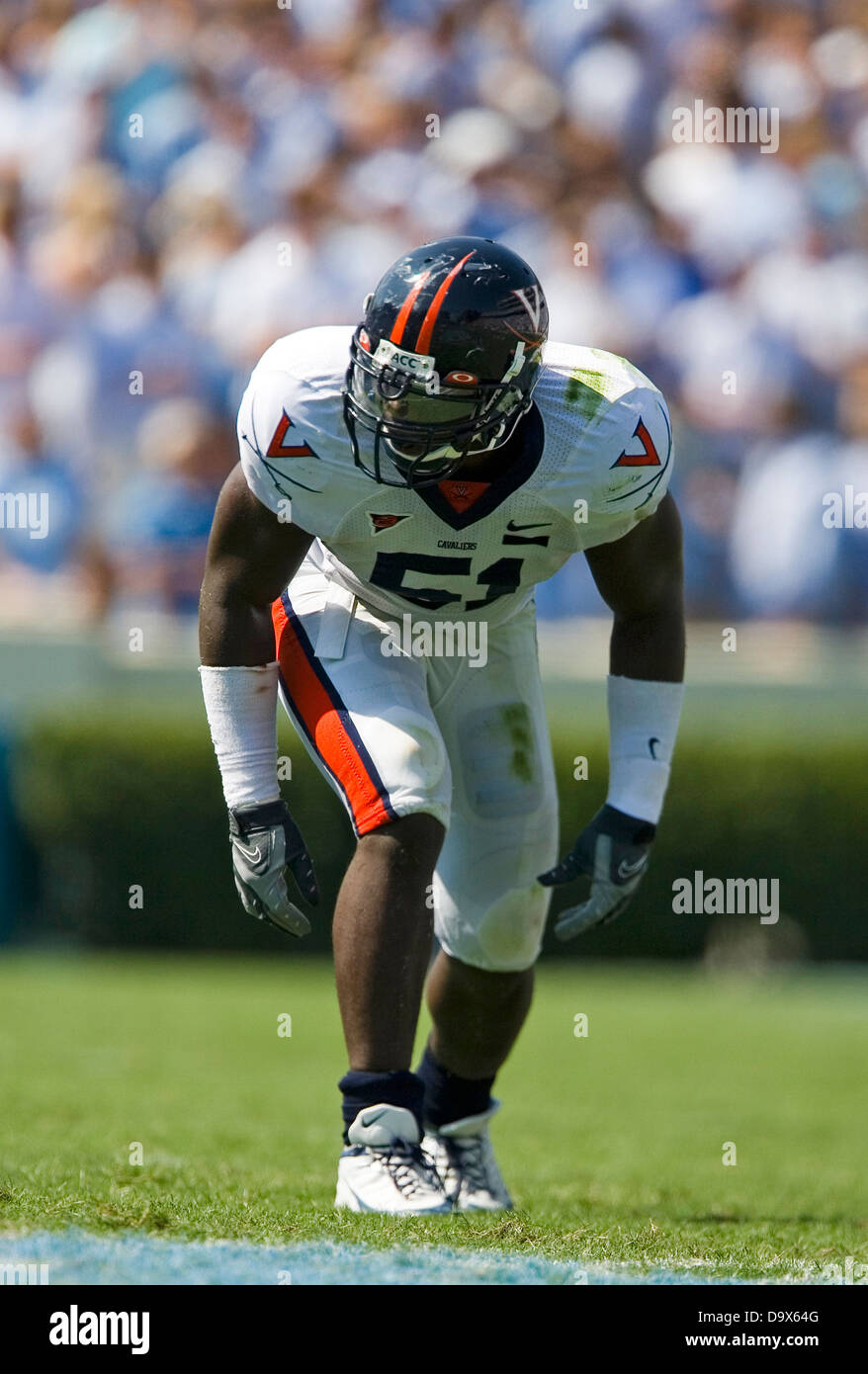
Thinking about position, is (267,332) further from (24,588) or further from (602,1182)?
(602,1182)

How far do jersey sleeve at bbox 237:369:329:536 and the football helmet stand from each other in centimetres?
9

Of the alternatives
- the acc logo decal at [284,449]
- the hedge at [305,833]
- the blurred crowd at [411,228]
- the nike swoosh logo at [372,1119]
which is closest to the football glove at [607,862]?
the nike swoosh logo at [372,1119]

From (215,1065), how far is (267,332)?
16.2ft

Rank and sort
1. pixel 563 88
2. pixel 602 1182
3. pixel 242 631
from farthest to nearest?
pixel 563 88 < pixel 602 1182 < pixel 242 631

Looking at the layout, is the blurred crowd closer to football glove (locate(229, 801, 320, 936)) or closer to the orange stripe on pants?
the orange stripe on pants

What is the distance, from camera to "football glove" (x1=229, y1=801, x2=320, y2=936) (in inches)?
137

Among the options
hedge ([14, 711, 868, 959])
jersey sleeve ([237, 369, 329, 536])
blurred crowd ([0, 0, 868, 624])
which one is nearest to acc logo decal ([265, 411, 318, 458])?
jersey sleeve ([237, 369, 329, 536])

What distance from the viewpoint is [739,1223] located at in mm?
3619

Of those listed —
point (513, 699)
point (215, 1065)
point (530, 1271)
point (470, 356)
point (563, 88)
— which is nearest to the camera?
point (530, 1271)

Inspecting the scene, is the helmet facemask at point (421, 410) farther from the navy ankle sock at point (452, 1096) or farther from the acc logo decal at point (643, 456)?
the navy ankle sock at point (452, 1096)

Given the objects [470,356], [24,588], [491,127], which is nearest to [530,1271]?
[470,356]

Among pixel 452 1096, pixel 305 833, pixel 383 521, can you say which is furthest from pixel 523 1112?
pixel 305 833

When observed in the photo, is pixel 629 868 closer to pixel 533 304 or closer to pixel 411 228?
pixel 533 304

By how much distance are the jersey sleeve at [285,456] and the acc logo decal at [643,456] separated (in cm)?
56
